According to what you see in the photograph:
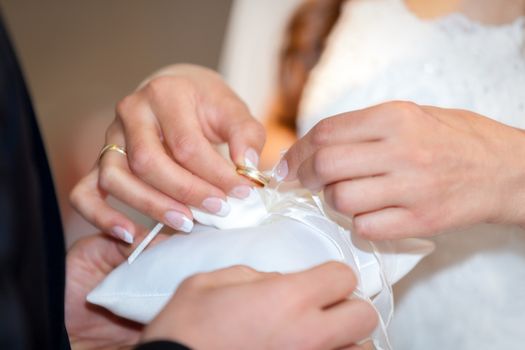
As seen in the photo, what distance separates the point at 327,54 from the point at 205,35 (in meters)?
1.52

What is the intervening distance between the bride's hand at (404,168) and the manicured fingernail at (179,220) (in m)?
0.14

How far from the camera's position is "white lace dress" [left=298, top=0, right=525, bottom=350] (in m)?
0.80

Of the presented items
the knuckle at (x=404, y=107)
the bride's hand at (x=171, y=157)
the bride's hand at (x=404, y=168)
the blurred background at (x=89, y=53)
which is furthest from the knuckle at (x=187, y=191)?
the blurred background at (x=89, y=53)

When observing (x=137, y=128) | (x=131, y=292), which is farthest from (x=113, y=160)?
(x=131, y=292)

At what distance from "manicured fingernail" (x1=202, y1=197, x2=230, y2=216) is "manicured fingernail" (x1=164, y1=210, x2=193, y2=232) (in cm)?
3

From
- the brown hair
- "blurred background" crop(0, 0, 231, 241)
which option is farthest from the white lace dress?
"blurred background" crop(0, 0, 231, 241)

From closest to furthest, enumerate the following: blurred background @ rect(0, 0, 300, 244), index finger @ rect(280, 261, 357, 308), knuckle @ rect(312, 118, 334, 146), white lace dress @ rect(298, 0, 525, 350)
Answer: index finger @ rect(280, 261, 357, 308), knuckle @ rect(312, 118, 334, 146), white lace dress @ rect(298, 0, 525, 350), blurred background @ rect(0, 0, 300, 244)

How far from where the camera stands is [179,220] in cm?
66

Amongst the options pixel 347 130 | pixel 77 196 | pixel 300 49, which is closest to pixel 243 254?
pixel 347 130

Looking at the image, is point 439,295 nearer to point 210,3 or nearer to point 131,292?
point 131,292

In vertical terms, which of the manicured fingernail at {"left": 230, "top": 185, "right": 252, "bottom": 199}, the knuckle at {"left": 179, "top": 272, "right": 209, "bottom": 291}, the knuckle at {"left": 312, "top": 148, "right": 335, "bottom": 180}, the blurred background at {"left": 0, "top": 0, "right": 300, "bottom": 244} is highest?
the knuckle at {"left": 312, "top": 148, "right": 335, "bottom": 180}

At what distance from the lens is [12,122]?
398 mm

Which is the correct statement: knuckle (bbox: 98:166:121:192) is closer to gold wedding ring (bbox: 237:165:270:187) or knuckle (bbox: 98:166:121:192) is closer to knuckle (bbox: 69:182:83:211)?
knuckle (bbox: 69:182:83:211)

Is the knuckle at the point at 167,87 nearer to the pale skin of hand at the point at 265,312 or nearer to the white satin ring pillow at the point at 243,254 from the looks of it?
the white satin ring pillow at the point at 243,254
